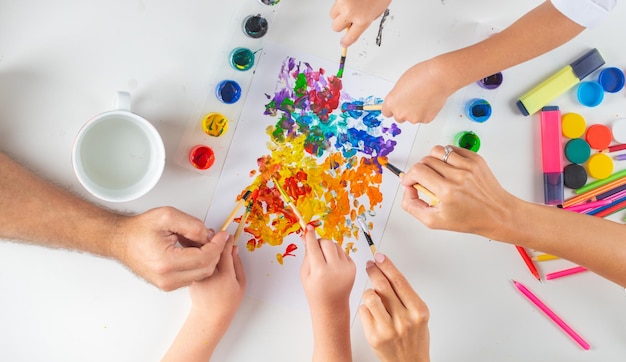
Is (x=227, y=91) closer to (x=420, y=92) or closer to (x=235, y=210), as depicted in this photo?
(x=235, y=210)

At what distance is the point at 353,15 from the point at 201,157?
0.41 metres

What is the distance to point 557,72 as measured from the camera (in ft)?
3.96

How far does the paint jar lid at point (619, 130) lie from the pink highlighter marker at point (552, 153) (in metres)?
0.13

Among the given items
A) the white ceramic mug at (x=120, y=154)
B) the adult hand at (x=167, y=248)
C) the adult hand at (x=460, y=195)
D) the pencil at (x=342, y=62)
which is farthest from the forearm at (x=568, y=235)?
the white ceramic mug at (x=120, y=154)

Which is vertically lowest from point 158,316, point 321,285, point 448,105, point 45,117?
point 158,316

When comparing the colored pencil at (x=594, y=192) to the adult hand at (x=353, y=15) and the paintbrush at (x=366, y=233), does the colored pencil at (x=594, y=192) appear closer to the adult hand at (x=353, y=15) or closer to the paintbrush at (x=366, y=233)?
the paintbrush at (x=366, y=233)

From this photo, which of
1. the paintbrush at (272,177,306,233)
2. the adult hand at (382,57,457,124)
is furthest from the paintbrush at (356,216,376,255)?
the adult hand at (382,57,457,124)

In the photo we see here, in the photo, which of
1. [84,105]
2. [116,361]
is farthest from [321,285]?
[84,105]

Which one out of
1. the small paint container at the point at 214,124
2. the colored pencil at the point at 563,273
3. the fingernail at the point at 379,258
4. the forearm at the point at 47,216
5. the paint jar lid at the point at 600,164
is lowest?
the forearm at the point at 47,216

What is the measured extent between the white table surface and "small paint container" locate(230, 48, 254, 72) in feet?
0.06

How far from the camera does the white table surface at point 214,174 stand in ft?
3.64

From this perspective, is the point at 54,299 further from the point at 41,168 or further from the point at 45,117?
the point at 45,117

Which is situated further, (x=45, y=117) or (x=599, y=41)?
(x=599, y=41)

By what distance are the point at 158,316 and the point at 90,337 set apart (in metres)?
0.14
